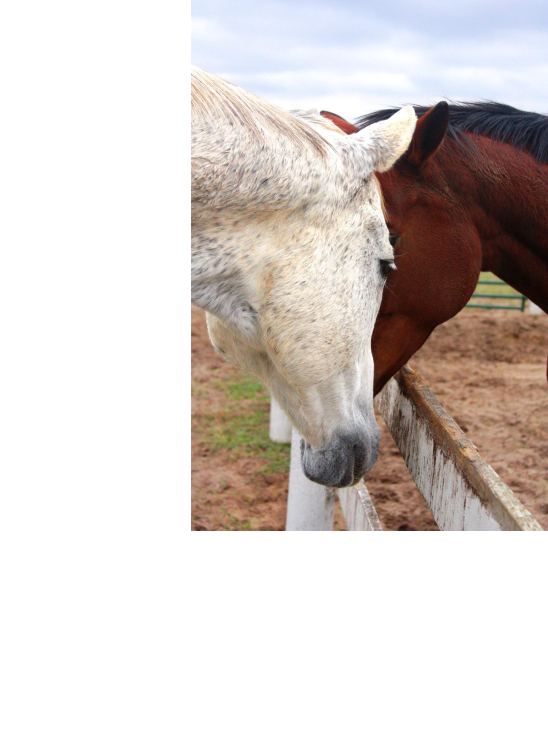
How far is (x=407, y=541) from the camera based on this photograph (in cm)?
73

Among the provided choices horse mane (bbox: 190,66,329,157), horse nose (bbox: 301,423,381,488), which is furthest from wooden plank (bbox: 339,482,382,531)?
horse mane (bbox: 190,66,329,157)

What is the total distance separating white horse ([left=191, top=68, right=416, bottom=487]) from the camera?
1.18m

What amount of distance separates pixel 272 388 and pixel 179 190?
78 centimetres

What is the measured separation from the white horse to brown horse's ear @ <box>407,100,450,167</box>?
1.22 feet

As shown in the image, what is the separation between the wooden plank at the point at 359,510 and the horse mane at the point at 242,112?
1551mm

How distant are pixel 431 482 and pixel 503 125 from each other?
4.94 ft

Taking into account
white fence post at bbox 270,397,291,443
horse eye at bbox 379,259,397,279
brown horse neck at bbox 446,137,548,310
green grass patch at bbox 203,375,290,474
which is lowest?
green grass patch at bbox 203,375,290,474

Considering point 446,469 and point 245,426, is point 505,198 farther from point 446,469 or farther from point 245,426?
point 245,426

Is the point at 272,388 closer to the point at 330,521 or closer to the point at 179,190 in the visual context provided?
the point at 179,190

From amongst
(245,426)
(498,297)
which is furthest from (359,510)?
(498,297)

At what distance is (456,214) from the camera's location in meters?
2.11

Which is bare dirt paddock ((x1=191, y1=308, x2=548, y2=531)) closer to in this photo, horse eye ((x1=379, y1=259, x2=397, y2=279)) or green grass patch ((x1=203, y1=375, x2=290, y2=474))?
green grass patch ((x1=203, y1=375, x2=290, y2=474))

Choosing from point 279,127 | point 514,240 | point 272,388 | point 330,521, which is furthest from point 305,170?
point 330,521

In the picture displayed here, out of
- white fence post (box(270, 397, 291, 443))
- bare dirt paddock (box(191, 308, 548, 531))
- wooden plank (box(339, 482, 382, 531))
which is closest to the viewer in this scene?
wooden plank (box(339, 482, 382, 531))
